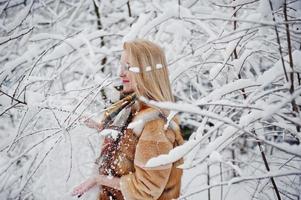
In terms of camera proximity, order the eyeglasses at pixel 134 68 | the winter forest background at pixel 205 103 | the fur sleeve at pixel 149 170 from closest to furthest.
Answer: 1. the winter forest background at pixel 205 103
2. the fur sleeve at pixel 149 170
3. the eyeglasses at pixel 134 68

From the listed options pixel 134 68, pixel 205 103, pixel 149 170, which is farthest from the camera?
pixel 134 68

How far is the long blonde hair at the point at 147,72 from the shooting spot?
1660 mm

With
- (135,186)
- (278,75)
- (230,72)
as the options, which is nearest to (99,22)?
(230,72)

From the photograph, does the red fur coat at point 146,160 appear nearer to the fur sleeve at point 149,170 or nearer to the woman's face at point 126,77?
the fur sleeve at point 149,170

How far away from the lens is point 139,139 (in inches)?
62.4

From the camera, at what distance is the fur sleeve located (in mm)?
1527

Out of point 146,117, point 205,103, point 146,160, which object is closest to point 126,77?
point 146,117

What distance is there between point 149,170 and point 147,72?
1.81 ft

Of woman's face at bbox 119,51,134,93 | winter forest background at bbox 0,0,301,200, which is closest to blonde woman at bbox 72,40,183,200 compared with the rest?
woman's face at bbox 119,51,134,93

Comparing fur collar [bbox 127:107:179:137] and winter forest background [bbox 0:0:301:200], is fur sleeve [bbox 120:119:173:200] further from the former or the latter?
winter forest background [bbox 0:0:301:200]

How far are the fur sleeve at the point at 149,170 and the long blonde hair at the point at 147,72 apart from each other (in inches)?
7.5

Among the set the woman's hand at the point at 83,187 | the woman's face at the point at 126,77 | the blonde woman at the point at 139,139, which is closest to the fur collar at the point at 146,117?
the blonde woman at the point at 139,139

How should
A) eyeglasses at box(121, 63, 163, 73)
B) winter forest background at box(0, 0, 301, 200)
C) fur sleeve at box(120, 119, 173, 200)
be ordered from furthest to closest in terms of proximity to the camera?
eyeglasses at box(121, 63, 163, 73)
fur sleeve at box(120, 119, 173, 200)
winter forest background at box(0, 0, 301, 200)

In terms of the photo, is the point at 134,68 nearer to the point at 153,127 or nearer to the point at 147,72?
the point at 147,72
